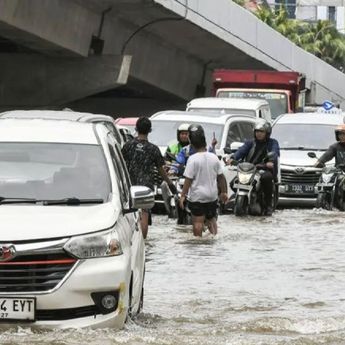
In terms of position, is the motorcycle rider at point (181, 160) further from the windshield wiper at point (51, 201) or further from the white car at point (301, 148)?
the windshield wiper at point (51, 201)

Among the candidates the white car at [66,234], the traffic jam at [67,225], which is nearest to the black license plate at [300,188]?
the traffic jam at [67,225]

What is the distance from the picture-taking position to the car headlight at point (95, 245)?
7.89 meters

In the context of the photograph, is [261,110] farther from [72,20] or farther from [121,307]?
[121,307]

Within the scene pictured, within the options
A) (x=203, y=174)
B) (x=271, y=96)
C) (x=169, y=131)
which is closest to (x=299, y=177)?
(x=169, y=131)

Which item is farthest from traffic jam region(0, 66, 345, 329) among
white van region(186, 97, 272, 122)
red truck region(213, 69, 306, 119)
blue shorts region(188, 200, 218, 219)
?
red truck region(213, 69, 306, 119)

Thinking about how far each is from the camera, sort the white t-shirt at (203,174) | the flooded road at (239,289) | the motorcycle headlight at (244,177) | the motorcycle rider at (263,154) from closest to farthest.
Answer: the flooded road at (239,289) < the white t-shirt at (203,174) < the motorcycle headlight at (244,177) < the motorcycle rider at (263,154)

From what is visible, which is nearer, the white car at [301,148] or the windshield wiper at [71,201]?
the windshield wiper at [71,201]

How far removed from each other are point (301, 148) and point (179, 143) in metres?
5.43

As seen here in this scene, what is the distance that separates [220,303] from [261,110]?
58.2 feet

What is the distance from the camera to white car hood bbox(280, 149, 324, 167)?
23.5 meters

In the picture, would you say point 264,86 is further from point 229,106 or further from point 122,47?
point 229,106

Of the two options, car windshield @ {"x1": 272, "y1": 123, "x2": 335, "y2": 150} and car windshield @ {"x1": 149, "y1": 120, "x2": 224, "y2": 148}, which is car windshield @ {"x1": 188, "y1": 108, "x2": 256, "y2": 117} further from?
car windshield @ {"x1": 149, "y1": 120, "x2": 224, "y2": 148}

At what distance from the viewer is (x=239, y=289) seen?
40.2 feet

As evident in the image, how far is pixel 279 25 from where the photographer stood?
78000 mm
